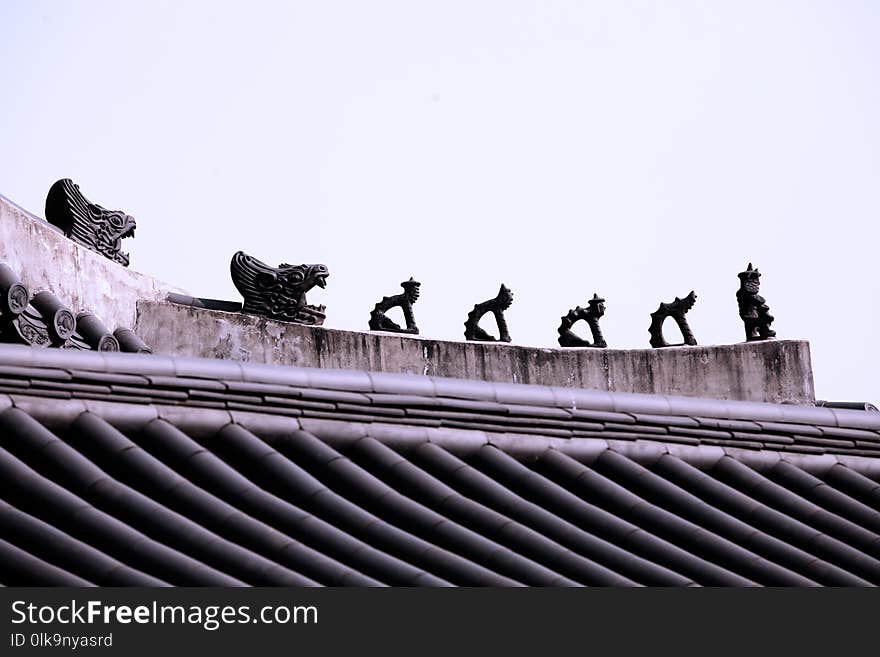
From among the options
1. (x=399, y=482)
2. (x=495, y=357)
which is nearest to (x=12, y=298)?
(x=399, y=482)

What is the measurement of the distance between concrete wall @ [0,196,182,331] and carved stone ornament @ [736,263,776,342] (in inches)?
315

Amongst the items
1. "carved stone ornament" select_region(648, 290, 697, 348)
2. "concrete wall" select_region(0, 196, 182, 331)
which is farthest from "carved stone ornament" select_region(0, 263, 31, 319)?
"carved stone ornament" select_region(648, 290, 697, 348)

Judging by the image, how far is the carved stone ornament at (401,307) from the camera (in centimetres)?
1792

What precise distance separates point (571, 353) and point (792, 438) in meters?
8.29

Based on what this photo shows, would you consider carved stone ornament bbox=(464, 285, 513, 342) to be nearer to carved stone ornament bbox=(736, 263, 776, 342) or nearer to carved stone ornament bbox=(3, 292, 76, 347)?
carved stone ornament bbox=(736, 263, 776, 342)

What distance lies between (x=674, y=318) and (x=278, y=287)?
6.05 m

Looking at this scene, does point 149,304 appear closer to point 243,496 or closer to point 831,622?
point 243,496

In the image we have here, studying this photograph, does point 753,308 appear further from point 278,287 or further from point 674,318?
point 278,287

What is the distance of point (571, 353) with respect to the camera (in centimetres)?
1772

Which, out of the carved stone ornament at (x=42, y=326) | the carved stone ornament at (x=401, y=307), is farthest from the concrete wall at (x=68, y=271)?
the carved stone ornament at (x=401, y=307)

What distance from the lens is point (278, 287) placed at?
15.3 m

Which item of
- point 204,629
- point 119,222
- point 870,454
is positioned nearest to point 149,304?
point 119,222

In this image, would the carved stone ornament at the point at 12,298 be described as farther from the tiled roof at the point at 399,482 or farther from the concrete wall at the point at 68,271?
the tiled roof at the point at 399,482

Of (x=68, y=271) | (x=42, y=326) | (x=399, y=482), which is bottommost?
(x=399, y=482)
